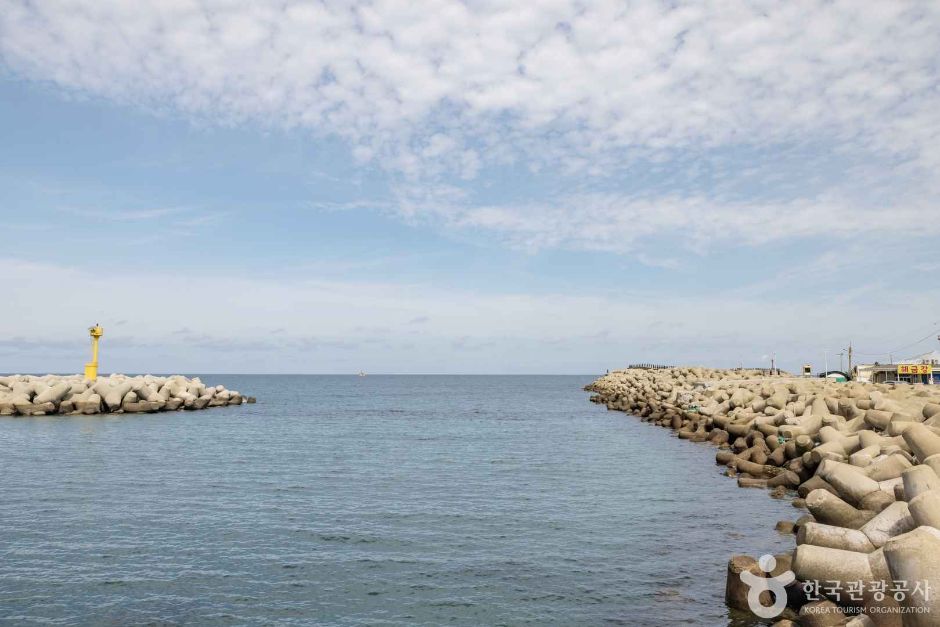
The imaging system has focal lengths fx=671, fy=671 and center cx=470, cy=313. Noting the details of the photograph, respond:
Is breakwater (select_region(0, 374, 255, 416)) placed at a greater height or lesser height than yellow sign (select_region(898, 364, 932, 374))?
lesser

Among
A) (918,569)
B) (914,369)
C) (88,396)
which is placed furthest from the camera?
(914,369)

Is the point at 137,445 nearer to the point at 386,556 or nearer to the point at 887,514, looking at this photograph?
the point at 386,556

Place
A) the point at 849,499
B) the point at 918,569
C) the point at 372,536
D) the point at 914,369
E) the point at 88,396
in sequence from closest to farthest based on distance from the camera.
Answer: the point at 918,569
the point at 849,499
the point at 372,536
the point at 88,396
the point at 914,369

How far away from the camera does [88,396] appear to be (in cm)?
4309

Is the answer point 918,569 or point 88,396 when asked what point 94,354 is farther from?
point 918,569

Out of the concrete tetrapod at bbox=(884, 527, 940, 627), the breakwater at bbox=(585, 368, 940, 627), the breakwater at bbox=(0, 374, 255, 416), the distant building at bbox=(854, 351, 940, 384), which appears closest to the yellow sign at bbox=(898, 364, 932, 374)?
the distant building at bbox=(854, 351, 940, 384)

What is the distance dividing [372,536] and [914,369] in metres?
51.0

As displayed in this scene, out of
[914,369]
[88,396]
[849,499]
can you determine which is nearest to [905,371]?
[914,369]

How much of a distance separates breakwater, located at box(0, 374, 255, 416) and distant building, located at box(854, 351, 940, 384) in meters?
49.7

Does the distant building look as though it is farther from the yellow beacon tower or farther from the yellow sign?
the yellow beacon tower

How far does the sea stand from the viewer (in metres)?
9.48

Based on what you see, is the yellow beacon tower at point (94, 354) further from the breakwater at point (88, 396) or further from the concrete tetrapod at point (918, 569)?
the concrete tetrapod at point (918, 569)

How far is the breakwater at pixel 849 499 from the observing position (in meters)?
6.38

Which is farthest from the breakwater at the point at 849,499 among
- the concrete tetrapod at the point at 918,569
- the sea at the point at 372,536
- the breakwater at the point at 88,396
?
the breakwater at the point at 88,396
